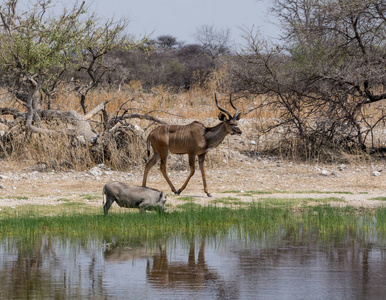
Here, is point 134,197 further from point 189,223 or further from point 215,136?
point 215,136

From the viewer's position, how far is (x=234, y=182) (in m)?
15.5

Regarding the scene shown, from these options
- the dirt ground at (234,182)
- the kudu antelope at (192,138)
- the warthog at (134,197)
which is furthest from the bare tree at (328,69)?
the warthog at (134,197)

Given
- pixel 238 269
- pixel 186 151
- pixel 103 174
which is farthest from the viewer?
pixel 103 174

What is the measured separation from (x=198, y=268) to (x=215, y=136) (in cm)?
631

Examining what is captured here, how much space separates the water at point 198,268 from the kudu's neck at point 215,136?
13.9ft

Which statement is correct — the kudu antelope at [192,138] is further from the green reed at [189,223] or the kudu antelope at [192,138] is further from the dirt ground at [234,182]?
the green reed at [189,223]

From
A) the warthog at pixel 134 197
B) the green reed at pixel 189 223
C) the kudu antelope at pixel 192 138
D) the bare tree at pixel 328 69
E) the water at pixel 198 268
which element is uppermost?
the bare tree at pixel 328 69

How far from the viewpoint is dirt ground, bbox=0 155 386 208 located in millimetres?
12641

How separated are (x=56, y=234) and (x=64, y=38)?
909 cm

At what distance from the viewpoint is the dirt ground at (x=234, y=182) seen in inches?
498

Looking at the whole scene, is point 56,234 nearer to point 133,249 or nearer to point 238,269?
point 133,249

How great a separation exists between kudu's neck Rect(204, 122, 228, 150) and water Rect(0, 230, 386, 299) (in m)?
4.23

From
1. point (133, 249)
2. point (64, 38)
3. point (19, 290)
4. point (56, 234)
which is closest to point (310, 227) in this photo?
point (133, 249)

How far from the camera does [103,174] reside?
1620 centimetres
